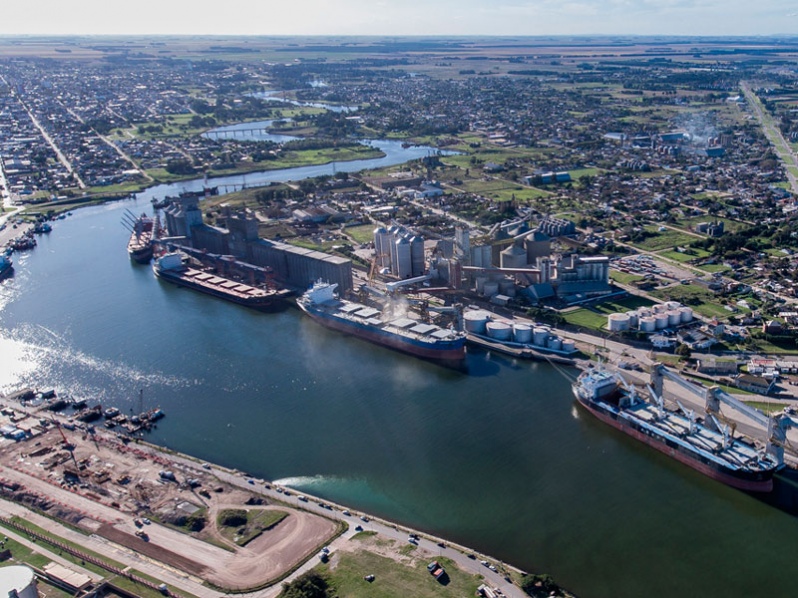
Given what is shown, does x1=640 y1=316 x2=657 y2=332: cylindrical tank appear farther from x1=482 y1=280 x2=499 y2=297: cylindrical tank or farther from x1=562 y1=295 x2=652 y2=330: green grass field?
x1=482 y1=280 x2=499 y2=297: cylindrical tank

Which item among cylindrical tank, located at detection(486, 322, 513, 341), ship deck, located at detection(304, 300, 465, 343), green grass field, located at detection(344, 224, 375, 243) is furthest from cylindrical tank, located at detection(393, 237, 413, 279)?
cylindrical tank, located at detection(486, 322, 513, 341)

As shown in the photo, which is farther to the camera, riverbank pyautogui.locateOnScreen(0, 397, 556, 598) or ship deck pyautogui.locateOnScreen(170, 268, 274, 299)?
ship deck pyautogui.locateOnScreen(170, 268, 274, 299)

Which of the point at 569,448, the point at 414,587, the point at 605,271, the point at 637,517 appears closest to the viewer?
the point at 414,587

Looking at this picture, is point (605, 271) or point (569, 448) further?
point (605, 271)

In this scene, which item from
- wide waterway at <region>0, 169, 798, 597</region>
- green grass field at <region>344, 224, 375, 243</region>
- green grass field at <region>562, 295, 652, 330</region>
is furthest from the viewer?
green grass field at <region>344, 224, 375, 243</region>

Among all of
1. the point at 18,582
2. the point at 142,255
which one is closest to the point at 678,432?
the point at 18,582

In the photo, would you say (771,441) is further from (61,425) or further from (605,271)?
(61,425)

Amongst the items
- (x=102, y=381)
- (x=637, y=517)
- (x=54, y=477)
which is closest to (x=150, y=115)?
(x=102, y=381)
